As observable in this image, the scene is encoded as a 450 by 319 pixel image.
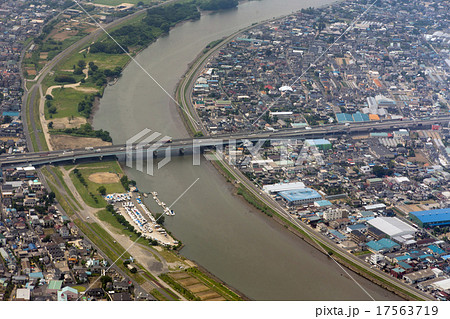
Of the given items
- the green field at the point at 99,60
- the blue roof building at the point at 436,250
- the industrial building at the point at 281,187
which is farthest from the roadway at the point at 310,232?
the green field at the point at 99,60

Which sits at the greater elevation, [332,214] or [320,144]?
[332,214]

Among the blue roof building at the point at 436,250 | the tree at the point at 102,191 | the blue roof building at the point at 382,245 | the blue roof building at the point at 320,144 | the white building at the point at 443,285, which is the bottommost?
the blue roof building at the point at 436,250

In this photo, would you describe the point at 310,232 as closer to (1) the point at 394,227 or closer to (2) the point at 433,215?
(1) the point at 394,227

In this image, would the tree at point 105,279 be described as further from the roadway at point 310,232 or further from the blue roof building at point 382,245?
the blue roof building at point 382,245

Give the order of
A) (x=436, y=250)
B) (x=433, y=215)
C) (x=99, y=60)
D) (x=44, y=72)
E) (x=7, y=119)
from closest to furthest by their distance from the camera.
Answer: (x=436, y=250), (x=433, y=215), (x=7, y=119), (x=44, y=72), (x=99, y=60)

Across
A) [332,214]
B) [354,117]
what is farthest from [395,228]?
[354,117]

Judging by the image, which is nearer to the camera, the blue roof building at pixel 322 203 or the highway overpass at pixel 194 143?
the blue roof building at pixel 322 203

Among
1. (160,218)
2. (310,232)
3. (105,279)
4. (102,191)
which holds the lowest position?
(310,232)
